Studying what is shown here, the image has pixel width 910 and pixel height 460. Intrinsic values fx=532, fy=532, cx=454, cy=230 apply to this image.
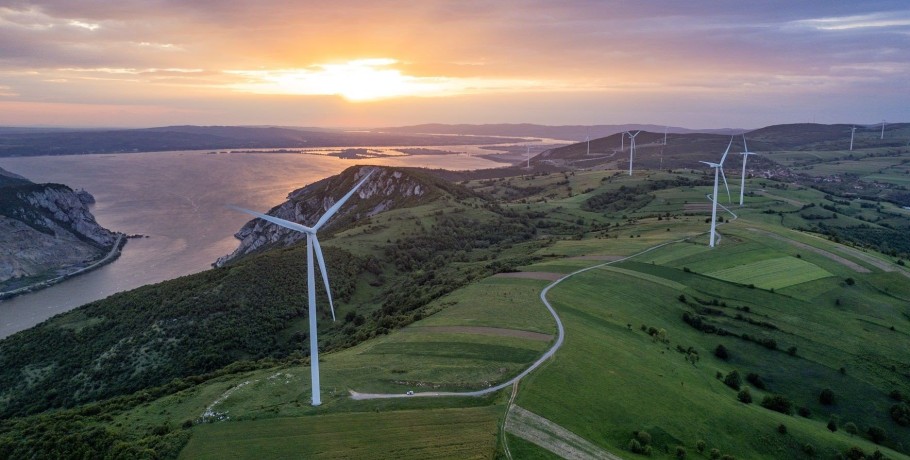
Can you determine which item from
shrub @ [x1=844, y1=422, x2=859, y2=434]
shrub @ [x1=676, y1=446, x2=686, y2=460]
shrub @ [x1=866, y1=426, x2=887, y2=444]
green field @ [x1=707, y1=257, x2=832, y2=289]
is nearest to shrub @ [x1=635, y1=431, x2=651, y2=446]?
shrub @ [x1=676, y1=446, x2=686, y2=460]

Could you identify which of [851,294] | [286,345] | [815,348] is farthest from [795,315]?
[286,345]

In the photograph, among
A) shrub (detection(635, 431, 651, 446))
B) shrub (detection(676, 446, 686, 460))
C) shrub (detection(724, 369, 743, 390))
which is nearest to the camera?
shrub (detection(676, 446, 686, 460))

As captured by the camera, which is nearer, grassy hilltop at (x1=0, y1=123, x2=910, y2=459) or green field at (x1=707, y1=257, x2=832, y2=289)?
grassy hilltop at (x1=0, y1=123, x2=910, y2=459)

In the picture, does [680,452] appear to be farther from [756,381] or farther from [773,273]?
[773,273]

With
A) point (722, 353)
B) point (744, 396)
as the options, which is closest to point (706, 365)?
point (722, 353)

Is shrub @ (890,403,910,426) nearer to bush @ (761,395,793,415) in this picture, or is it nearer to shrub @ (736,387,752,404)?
bush @ (761,395,793,415)
